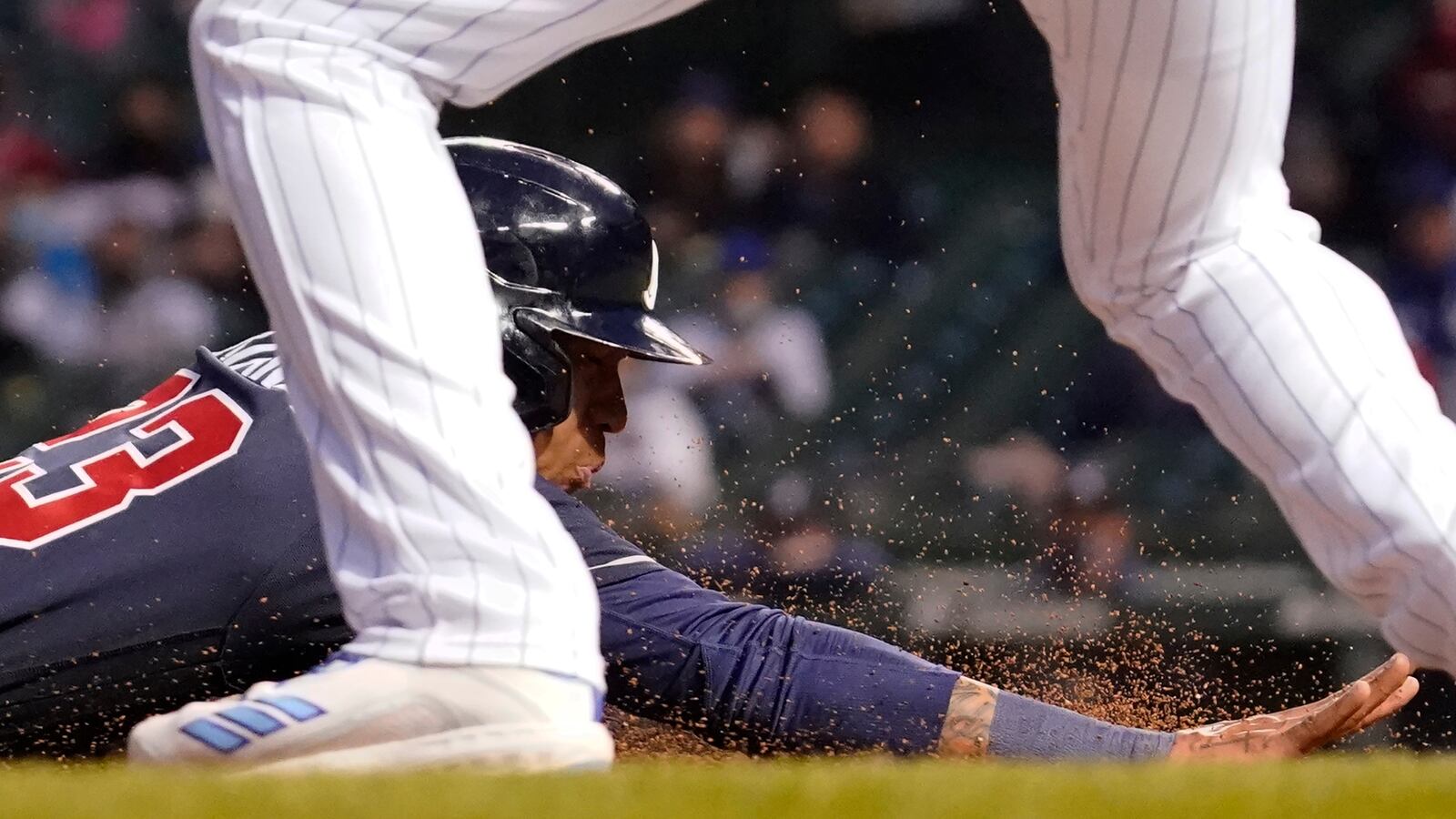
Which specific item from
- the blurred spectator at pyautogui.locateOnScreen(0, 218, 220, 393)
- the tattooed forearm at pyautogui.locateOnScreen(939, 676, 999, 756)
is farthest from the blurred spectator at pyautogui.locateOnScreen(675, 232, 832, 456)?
the tattooed forearm at pyautogui.locateOnScreen(939, 676, 999, 756)

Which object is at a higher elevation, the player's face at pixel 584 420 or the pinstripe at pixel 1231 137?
the pinstripe at pixel 1231 137

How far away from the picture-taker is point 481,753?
97 centimetres

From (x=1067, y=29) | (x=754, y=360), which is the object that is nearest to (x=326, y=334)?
(x=1067, y=29)

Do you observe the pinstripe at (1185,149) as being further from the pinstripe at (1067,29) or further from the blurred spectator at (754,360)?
the blurred spectator at (754,360)

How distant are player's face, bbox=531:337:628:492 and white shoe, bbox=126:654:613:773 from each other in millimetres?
1361

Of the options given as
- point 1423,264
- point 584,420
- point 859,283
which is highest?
point 584,420

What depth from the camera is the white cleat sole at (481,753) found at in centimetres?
96

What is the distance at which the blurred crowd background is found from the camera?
13.2 feet

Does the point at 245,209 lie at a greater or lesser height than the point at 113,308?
greater

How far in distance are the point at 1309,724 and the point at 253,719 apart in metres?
1.44

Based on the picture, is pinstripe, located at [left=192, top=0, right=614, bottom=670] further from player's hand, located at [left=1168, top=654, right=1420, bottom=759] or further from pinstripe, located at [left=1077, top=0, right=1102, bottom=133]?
player's hand, located at [left=1168, top=654, right=1420, bottom=759]

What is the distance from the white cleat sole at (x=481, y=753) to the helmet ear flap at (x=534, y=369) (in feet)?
4.07

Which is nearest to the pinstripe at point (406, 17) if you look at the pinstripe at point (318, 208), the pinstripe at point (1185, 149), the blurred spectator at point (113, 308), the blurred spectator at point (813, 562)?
the pinstripe at point (318, 208)

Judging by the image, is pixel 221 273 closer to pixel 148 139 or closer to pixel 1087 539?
pixel 148 139
